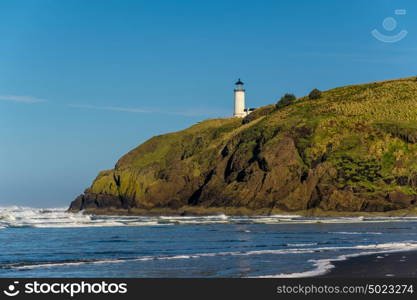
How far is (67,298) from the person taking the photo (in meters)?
20.2

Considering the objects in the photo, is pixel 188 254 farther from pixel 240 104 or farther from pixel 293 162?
pixel 240 104

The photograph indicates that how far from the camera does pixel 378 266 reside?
31781 mm

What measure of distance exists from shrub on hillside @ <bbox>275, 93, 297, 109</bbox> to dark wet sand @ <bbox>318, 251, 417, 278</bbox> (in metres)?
119

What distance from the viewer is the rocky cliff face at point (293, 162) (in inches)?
4203

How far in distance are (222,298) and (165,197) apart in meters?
105

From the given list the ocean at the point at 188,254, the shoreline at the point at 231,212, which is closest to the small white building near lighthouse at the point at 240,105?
the shoreline at the point at 231,212

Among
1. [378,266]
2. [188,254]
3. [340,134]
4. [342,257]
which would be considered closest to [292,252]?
[342,257]

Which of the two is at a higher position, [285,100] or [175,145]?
[285,100]

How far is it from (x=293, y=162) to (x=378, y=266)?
270 feet

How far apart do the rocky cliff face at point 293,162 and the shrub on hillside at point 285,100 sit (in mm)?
2428

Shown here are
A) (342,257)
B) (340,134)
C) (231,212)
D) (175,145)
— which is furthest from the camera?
(175,145)

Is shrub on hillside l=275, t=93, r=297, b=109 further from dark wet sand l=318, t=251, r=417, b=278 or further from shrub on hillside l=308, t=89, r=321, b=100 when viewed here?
dark wet sand l=318, t=251, r=417, b=278

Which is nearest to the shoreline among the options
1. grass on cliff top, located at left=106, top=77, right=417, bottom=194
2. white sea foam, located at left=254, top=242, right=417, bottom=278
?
grass on cliff top, located at left=106, top=77, right=417, bottom=194

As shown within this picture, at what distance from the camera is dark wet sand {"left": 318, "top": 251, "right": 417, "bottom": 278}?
93.1 ft
